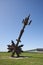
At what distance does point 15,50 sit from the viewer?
145 ft

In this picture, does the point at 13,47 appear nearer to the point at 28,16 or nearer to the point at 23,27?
the point at 23,27

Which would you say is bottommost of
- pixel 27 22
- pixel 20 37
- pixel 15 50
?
pixel 15 50

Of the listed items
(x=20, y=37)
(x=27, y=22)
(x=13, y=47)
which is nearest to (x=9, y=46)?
(x=13, y=47)

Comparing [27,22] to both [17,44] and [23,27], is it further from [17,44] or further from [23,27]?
[17,44]

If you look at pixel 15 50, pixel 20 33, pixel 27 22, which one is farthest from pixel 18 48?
pixel 27 22

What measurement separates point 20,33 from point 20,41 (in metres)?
2.03

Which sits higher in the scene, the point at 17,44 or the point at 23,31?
the point at 23,31

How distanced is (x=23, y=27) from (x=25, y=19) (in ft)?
6.83

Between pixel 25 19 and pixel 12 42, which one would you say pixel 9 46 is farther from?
pixel 25 19

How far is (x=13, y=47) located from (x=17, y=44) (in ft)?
4.70

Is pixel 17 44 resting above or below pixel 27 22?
below

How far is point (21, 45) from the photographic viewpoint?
43875 mm

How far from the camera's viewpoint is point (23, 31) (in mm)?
42938

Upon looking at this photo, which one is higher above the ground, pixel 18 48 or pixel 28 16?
pixel 28 16
